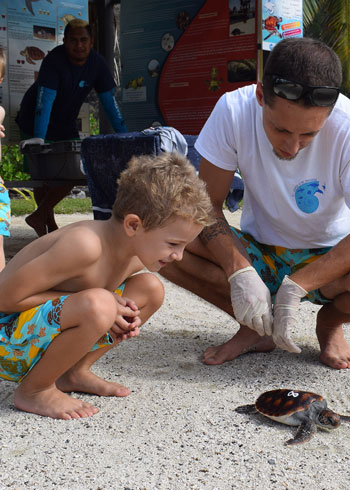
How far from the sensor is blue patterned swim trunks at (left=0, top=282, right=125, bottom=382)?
1.80 m

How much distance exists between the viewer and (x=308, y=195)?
2318 mm

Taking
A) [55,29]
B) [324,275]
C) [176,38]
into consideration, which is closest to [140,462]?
[324,275]

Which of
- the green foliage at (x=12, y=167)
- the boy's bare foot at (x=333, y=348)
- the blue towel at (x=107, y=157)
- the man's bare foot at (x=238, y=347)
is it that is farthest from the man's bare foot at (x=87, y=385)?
the green foliage at (x=12, y=167)

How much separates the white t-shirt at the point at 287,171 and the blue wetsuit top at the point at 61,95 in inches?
107

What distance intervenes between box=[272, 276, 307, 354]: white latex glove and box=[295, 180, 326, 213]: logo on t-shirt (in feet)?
1.07

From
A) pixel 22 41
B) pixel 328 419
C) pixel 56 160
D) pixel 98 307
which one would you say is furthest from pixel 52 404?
pixel 22 41

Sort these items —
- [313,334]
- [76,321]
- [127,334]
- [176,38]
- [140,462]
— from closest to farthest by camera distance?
[140,462] → [76,321] → [127,334] → [313,334] → [176,38]

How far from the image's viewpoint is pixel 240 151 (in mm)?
2371

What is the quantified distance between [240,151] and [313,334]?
99 centimetres

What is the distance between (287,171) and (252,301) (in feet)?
1.78

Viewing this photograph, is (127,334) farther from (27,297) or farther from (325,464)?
(325,464)

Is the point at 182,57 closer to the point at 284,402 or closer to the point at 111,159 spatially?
the point at 111,159

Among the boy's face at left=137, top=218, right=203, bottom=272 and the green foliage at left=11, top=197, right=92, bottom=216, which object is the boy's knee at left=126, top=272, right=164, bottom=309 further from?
the green foliage at left=11, top=197, right=92, bottom=216

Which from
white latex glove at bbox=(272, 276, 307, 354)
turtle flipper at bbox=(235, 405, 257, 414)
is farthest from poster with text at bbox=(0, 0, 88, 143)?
turtle flipper at bbox=(235, 405, 257, 414)
